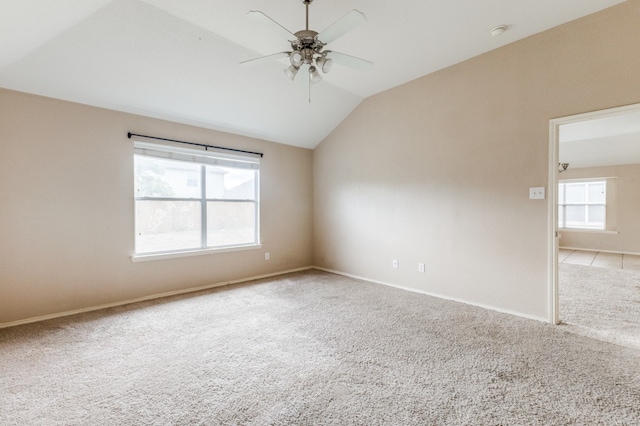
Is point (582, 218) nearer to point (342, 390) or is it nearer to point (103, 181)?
point (342, 390)

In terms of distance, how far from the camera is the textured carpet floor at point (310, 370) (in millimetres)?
1562

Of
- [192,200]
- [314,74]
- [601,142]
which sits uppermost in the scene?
[601,142]

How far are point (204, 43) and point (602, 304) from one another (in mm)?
5332

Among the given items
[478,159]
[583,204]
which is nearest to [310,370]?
[478,159]

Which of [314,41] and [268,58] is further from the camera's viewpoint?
[268,58]

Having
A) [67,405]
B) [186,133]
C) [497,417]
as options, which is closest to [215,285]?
[186,133]

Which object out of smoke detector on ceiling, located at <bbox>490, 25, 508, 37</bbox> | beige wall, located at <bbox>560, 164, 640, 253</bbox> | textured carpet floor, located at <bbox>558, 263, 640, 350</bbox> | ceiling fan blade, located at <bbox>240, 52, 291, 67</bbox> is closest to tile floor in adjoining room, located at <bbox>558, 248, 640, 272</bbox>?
beige wall, located at <bbox>560, 164, 640, 253</bbox>

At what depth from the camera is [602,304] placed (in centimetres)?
325

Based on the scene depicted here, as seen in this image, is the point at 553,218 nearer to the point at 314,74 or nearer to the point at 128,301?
the point at 314,74

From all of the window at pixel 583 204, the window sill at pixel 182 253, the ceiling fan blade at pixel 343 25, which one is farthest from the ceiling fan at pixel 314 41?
the window at pixel 583 204

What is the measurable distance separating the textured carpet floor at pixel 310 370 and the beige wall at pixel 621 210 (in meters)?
6.30

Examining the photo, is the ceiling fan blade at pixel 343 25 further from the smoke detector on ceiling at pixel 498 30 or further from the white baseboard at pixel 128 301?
the white baseboard at pixel 128 301

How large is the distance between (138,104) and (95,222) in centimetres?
147

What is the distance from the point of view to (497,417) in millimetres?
1531
